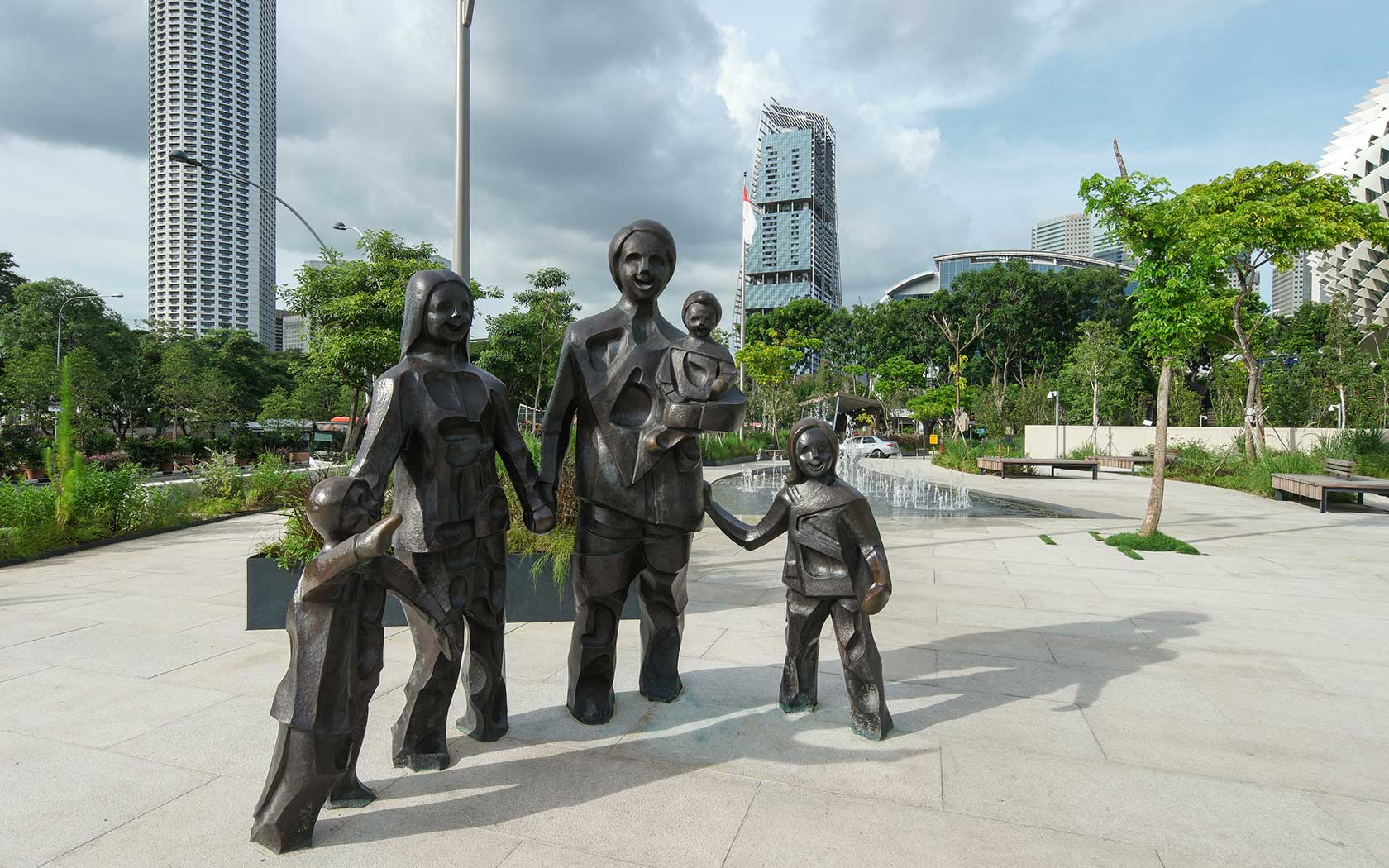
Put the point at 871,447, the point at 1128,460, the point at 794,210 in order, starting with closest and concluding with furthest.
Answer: the point at 1128,460 → the point at 871,447 → the point at 794,210

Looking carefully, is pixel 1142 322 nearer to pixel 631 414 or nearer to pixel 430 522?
pixel 631 414

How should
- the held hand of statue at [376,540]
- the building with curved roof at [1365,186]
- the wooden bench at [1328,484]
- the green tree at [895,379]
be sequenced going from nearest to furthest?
the held hand of statue at [376,540]
the wooden bench at [1328,484]
the building with curved roof at [1365,186]
the green tree at [895,379]

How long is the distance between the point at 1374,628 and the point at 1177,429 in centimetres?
2578

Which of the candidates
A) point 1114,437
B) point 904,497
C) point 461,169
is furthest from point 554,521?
point 1114,437

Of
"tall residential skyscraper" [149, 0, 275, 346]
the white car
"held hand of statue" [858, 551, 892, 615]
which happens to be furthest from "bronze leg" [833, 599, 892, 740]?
"tall residential skyscraper" [149, 0, 275, 346]

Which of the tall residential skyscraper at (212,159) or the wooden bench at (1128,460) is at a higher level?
the tall residential skyscraper at (212,159)

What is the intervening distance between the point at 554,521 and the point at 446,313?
1.01 meters

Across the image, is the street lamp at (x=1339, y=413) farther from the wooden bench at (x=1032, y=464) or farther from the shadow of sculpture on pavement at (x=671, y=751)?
the shadow of sculpture on pavement at (x=671, y=751)

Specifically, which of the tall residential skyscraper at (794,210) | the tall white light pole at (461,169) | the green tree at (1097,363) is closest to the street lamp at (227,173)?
the tall white light pole at (461,169)

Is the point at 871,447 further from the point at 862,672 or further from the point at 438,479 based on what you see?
the point at 438,479

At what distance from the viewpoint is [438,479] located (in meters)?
2.90

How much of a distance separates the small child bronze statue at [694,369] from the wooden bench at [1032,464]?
64.6ft

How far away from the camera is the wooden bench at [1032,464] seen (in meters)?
20.6

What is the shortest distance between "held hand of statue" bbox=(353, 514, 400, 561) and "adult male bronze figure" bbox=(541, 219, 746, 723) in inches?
41.5
